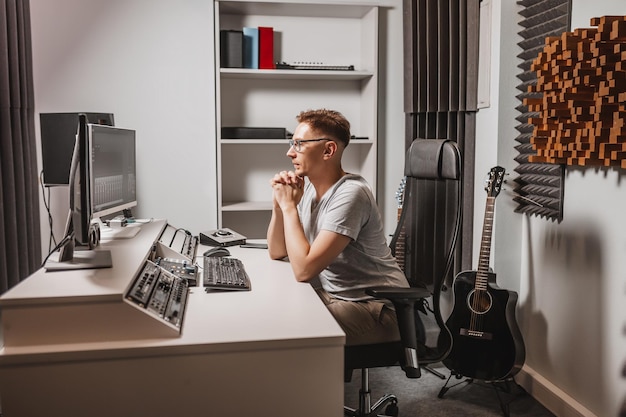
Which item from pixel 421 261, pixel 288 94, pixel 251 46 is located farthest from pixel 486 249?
pixel 251 46

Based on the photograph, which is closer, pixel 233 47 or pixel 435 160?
pixel 435 160

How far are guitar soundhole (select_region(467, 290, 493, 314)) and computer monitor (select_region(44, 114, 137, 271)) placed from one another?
1.54 m

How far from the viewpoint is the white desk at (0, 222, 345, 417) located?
1.37 metres

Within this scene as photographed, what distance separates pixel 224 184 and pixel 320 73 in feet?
3.10

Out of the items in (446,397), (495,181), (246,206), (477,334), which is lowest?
(446,397)

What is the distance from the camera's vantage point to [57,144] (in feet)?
10.0

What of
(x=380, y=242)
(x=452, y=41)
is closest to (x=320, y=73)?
(x=452, y=41)

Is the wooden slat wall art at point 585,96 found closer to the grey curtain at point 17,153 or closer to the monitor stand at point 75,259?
the monitor stand at point 75,259

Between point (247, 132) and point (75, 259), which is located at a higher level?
point (247, 132)

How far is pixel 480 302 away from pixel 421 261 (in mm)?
555

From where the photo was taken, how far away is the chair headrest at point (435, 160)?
6.59 ft

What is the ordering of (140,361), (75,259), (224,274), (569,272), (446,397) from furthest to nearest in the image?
(446,397) → (569,272) → (224,274) → (75,259) → (140,361)

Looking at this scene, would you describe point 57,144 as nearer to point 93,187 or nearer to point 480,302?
point 93,187

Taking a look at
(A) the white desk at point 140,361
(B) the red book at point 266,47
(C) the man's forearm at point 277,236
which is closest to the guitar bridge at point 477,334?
(C) the man's forearm at point 277,236
